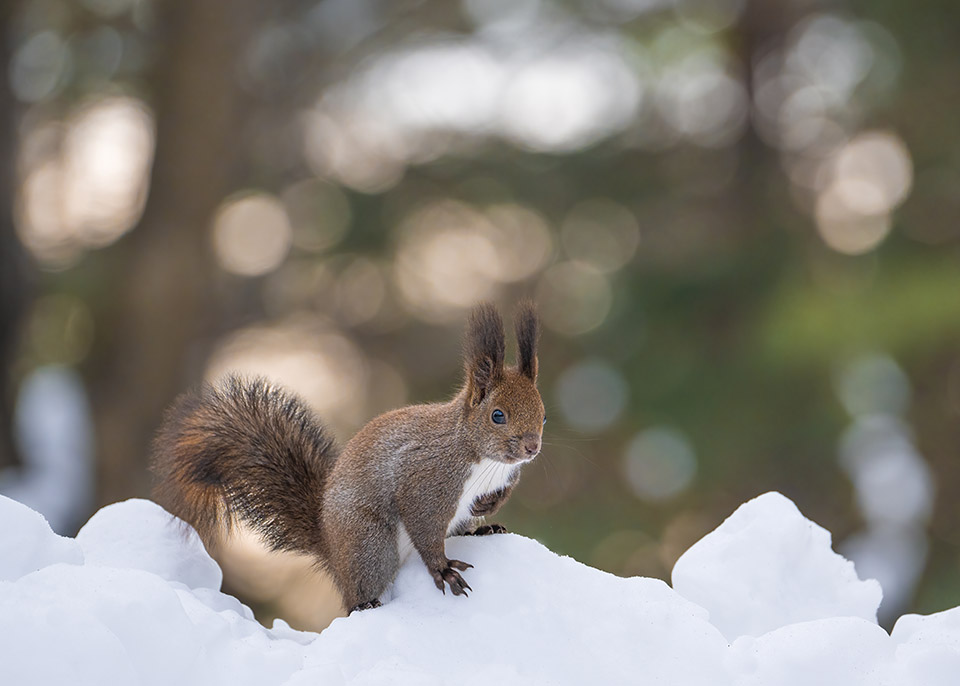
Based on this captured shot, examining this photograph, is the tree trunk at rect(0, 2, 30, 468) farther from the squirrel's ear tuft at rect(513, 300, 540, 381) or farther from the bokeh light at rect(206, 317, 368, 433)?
the squirrel's ear tuft at rect(513, 300, 540, 381)

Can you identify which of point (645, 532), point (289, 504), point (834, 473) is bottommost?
point (645, 532)

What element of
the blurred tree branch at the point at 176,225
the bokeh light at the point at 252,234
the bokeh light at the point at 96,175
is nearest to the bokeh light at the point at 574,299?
the bokeh light at the point at 252,234

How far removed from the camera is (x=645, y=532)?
4156mm

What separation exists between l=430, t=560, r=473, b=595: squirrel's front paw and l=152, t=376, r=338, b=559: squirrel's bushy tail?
28 cm

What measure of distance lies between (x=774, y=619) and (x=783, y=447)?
281cm

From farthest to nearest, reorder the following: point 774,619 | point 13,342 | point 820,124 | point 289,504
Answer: point 820,124
point 13,342
point 289,504
point 774,619

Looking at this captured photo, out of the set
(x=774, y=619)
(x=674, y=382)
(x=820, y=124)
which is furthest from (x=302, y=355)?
(x=774, y=619)

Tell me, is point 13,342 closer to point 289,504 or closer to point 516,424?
point 289,504

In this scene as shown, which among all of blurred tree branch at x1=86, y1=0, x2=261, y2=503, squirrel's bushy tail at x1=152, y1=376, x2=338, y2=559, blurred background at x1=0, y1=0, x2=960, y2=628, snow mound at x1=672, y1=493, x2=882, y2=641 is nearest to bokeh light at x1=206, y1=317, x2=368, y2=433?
blurred background at x1=0, y1=0, x2=960, y2=628

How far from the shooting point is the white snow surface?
3.11ft

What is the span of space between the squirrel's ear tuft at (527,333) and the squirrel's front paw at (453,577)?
0.24 metres

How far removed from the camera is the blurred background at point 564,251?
12.9 ft

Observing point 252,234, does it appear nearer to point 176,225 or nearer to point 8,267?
point 176,225

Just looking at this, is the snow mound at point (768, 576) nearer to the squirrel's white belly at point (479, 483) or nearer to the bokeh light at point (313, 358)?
the squirrel's white belly at point (479, 483)
